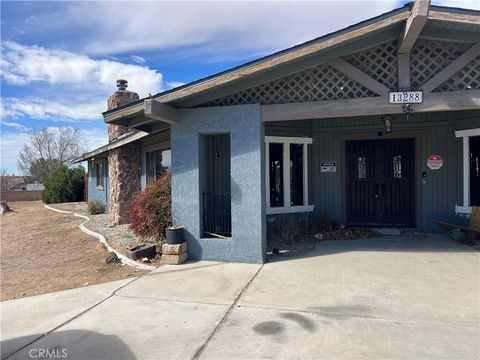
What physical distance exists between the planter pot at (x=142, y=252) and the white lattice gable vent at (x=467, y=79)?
579 centimetres

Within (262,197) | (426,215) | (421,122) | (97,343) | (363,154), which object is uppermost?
(421,122)

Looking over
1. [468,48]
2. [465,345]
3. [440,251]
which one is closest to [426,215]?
[440,251]

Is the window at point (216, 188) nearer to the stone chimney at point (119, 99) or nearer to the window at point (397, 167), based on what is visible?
the window at point (397, 167)

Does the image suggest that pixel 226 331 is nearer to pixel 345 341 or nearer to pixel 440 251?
pixel 345 341

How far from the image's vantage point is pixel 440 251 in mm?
6543

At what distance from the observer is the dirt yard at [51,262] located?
5699mm

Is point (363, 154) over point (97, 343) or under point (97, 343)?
over

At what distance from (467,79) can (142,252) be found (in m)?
6.27

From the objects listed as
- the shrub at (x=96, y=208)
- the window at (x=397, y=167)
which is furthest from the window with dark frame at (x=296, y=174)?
the shrub at (x=96, y=208)

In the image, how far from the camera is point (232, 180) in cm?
617

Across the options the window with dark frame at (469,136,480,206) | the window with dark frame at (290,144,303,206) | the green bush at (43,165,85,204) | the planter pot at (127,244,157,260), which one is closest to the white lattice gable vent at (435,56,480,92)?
the window with dark frame at (469,136,480,206)

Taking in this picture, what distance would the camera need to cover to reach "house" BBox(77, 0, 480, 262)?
5.41 m

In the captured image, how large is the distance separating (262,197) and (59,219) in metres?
11.4

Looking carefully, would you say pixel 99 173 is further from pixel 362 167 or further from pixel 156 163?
pixel 362 167
